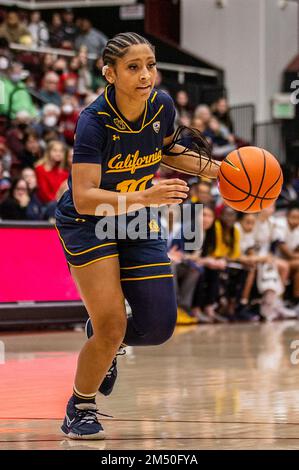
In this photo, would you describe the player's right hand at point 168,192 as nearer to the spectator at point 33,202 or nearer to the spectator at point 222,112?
the spectator at point 33,202

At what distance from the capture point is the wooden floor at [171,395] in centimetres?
509

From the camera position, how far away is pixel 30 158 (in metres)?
14.0

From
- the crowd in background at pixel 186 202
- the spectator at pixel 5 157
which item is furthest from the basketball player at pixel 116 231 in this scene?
the spectator at pixel 5 157

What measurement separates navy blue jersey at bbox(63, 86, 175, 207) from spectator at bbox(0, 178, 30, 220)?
23.4 ft

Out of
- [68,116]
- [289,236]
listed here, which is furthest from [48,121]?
[289,236]

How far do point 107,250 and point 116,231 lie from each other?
151 mm

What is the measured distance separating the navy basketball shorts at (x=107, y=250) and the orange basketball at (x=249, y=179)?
1.67 ft

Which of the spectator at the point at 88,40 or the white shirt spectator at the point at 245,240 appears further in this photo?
the spectator at the point at 88,40

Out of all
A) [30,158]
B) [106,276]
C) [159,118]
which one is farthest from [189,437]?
[30,158]

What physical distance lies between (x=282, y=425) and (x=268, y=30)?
60.0 ft

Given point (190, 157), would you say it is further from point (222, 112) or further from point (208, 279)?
point (222, 112)

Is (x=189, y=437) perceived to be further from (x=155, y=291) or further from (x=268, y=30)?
(x=268, y=30)

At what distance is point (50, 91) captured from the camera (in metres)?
16.0
